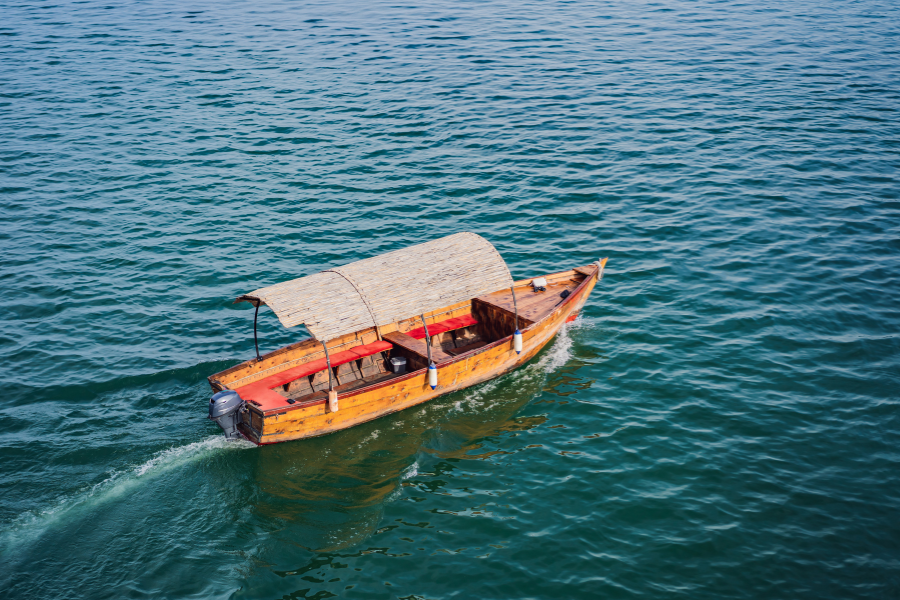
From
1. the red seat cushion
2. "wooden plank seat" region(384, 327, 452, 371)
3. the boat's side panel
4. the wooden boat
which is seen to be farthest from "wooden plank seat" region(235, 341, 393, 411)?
the red seat cushion

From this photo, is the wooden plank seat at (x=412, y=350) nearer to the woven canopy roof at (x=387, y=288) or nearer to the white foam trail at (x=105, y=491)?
the woven canopy roof at (x=387, y=288)

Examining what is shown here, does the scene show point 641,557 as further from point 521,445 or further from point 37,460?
point 37,460

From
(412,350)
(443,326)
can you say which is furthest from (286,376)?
(443,326)

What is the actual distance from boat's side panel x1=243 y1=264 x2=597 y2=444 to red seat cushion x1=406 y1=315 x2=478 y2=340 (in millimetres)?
1748

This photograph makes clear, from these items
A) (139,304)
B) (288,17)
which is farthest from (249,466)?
(288,17)

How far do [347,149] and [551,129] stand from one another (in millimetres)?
9735

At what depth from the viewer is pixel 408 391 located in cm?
1833

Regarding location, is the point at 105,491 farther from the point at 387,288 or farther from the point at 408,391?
the point at 387,288

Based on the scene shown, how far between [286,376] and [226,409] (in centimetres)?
215

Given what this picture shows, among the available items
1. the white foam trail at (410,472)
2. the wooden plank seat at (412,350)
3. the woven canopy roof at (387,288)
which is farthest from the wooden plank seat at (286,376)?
the white foam trail at (410,472)

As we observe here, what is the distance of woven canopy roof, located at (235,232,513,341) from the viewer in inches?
691

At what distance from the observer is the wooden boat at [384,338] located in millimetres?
17312

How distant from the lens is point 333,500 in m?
15.9

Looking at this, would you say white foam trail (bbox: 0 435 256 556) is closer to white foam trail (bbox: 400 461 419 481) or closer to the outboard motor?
the outboard motor
